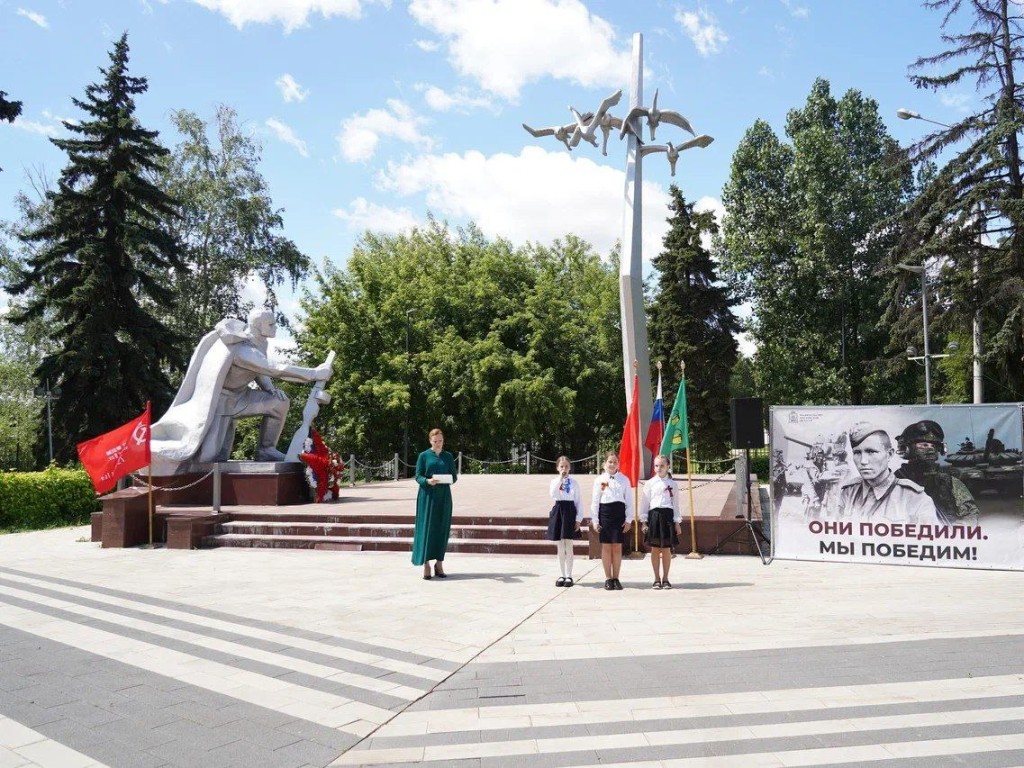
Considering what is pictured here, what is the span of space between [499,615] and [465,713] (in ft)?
9.00

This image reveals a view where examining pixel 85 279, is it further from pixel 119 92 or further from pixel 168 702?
pixel 168 702

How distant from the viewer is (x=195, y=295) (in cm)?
3362

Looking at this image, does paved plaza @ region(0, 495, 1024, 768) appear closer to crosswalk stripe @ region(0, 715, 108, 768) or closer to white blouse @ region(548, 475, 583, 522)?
crosswalk stripe @ region(0, 715, 108, 768)

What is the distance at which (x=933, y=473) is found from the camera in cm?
991

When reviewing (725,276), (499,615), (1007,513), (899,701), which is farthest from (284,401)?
(725,276)

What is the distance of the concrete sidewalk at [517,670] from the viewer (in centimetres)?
431

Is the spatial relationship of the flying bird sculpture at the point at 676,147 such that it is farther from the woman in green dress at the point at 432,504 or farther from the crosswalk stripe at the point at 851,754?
the crosswalk stripe at the point at 851,754

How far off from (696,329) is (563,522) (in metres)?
24.6

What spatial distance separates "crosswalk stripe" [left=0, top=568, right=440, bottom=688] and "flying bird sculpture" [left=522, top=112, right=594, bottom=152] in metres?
13.9

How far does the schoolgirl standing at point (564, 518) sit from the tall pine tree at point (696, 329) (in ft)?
75.6

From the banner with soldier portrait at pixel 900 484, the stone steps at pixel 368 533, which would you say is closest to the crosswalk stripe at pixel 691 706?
the banner with soldier portrait at pixel 900 484

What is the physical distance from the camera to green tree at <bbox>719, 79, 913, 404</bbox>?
32938mm

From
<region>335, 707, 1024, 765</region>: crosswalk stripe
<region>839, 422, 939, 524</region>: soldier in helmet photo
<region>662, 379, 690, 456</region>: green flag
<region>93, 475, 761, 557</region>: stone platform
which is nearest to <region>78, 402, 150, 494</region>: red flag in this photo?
<region>93, 475, 761, 557</region>: stone platform

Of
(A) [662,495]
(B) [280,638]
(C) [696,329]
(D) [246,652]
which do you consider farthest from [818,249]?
(D) [246,652]
